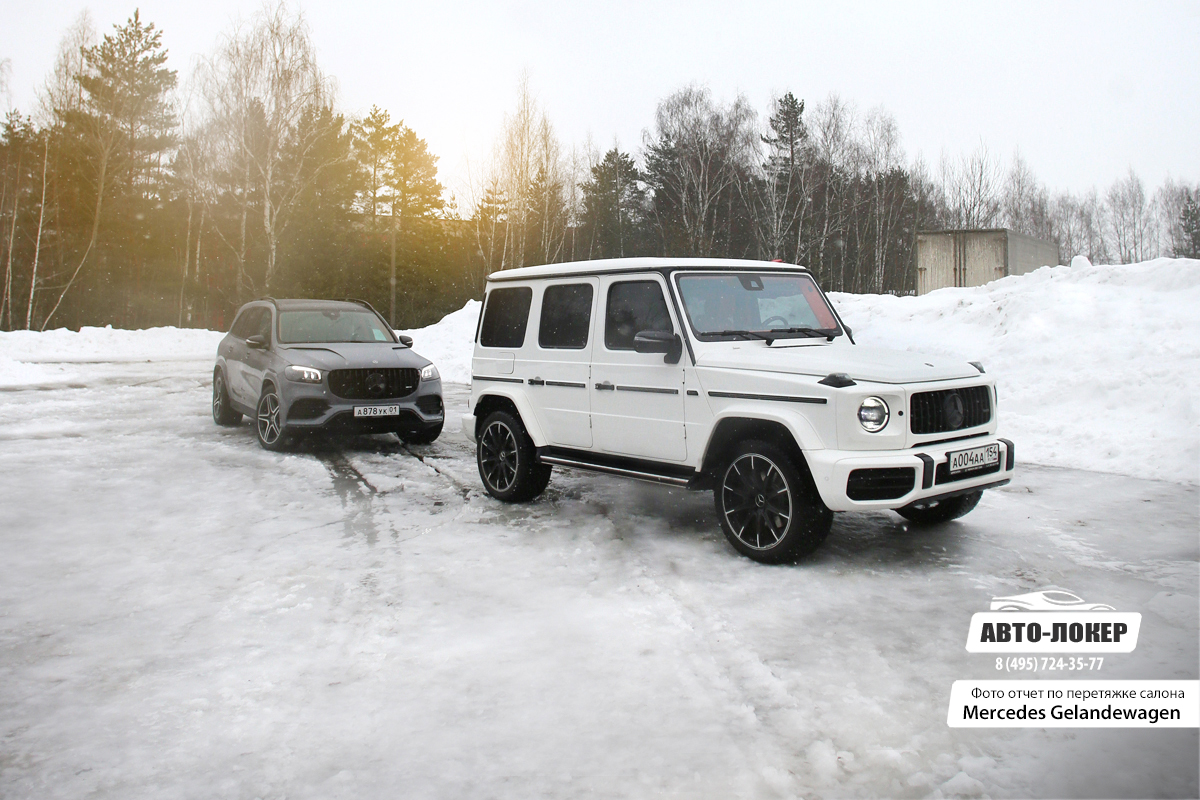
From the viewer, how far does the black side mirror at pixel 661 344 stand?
5688 mm

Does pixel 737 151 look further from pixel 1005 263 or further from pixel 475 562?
pixel 475 562

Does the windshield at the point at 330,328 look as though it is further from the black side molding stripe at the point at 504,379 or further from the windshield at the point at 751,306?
the windshield at the point at 751,306

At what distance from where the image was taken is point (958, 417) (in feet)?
17.5

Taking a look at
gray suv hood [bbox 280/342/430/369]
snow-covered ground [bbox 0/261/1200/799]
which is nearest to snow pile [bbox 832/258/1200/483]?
snow-covered ground [bbox 0/261/1200/799]

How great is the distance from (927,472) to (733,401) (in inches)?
48.4

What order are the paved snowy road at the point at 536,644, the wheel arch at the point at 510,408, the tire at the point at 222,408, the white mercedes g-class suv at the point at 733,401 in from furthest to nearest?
the tire at the point at 222,408, the wheel arch at the point at 510,408, the white mercedes g-class suv at the point at 733,401, the paved snowy road at the point at 536,644

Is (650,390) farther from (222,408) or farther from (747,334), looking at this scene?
(222,408)

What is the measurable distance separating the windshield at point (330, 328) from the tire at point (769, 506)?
6.68m

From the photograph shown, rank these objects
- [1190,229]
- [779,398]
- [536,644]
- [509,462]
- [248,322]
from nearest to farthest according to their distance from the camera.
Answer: [536,644], [779,398], [509,462], [248,322], [1190,229]

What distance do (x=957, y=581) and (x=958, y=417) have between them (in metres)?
1.02

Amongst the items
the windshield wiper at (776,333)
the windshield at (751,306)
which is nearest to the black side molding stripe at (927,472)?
the windshield wiper at (776,333)

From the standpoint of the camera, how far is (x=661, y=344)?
5711mm

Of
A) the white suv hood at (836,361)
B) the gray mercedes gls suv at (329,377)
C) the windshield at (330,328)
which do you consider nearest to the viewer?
the white suv hood at (836,361)

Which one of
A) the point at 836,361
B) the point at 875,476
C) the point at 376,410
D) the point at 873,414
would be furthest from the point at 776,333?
the point at 376,410
